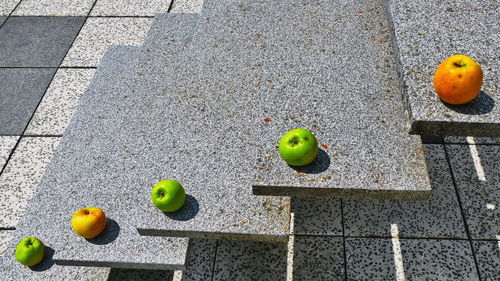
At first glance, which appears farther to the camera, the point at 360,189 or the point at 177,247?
the point at 177,247

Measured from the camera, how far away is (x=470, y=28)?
3.60m

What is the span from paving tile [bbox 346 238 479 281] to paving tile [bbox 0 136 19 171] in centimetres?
410

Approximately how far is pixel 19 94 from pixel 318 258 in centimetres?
461

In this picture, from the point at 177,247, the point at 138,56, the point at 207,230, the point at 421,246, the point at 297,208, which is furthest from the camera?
the point at 138,56

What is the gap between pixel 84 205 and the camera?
3.68 metres

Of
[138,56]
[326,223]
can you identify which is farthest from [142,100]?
[326,223]

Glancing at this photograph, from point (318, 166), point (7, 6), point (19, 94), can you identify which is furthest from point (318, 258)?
point (7, 6)

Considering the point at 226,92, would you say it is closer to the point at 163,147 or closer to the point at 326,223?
the point at 163,147

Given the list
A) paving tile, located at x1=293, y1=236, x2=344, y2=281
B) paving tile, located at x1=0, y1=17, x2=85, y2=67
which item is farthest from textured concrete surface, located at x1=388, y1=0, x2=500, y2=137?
paving tile, located at x1=0, y1=17, x2=85, y2=67

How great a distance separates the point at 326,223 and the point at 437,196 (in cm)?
121

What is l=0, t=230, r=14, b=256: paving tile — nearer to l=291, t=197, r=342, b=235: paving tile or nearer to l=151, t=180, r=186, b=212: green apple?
l=151, t=180, r=186, b=212: green apple

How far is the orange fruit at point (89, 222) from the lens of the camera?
3.30 meters

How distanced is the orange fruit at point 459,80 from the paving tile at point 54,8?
6.05m

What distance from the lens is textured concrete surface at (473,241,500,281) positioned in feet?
12.1
